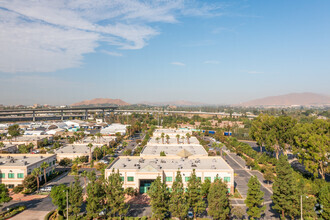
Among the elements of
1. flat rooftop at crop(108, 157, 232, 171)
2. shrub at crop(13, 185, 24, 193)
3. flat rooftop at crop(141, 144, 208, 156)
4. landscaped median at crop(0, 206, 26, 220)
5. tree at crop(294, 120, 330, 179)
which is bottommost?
landscaped median at crop(0, 206, 26, 220)

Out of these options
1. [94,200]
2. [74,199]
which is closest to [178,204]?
[94,200]

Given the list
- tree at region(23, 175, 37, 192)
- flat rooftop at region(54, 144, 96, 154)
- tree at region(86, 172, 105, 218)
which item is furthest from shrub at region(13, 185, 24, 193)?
flat rooftop at region(54, 144, 96, 154)

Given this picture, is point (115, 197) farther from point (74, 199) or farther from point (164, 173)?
point (164, 173)

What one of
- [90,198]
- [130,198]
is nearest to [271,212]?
[130,198]

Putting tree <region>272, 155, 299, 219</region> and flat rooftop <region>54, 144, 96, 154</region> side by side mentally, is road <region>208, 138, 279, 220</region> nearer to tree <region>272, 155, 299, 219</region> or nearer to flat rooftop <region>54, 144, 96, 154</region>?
tree <region>272, 155, 299, 219</region>

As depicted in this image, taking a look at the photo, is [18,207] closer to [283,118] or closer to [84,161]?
[84,161]

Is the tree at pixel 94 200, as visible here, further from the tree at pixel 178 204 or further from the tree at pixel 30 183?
the tree at pixel 30 183
